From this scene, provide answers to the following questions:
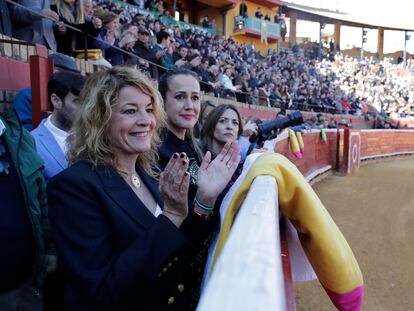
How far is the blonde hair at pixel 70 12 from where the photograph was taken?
4323 millimetres

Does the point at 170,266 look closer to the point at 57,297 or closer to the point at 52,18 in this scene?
the point at 57,297

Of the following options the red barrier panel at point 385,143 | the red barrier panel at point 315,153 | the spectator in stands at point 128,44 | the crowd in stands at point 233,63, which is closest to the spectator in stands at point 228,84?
the crowd in stands at point 233,63

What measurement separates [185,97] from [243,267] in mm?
1453

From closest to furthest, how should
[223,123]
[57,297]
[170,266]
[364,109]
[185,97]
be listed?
[170,266] → [57,297] → [185,97] → [223,123] → [364,109]

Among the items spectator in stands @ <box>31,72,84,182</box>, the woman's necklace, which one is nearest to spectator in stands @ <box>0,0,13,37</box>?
spectator in stands @ <box>31,72,84,182</box>

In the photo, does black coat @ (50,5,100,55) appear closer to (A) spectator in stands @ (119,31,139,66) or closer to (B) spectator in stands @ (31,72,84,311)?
(A) spectator in stands @ (119,31,139,66)

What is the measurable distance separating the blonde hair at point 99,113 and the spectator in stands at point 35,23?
2.75 metres

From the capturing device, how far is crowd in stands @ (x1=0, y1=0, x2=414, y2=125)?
477 centimetres

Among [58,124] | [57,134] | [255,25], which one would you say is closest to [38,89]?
[58,124]

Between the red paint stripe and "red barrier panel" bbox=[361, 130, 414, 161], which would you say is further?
"red barrier panel" bbox=[361, 130, 414, 161]

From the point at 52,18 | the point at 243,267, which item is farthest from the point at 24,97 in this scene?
the point at 243,267

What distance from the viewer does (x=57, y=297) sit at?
1.71 metres

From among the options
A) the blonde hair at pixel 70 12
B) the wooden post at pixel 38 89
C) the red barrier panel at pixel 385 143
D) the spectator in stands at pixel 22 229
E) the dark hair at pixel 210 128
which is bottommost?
the red barrier panel at pixel 385 143

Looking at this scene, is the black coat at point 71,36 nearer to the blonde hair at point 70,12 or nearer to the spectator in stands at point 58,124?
the blonde hair at point 70,12
